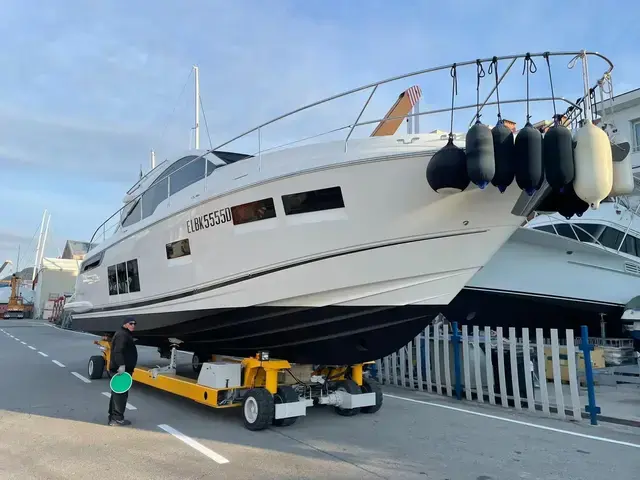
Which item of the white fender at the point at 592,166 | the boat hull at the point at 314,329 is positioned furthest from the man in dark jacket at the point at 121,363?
the white fender at the point at 592,166

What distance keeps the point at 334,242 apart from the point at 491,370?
378 cm

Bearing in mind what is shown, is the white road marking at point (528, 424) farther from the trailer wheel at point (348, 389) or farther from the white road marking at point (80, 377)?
the white road marking at point (80, 377)

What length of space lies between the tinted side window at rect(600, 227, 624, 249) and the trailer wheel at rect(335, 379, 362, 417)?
425 inches

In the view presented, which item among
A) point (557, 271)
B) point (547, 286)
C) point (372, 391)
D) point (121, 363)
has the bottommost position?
point (372, 391)

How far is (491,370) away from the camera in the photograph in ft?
24.7

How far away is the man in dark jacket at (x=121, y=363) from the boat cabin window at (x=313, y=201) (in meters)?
2.54

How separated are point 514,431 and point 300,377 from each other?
8.65 feet

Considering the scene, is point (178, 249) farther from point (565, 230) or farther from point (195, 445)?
point (565, 230)

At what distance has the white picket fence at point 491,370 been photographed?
6.74m

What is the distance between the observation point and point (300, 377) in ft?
21.5

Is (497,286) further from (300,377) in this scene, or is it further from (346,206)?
(346,206)

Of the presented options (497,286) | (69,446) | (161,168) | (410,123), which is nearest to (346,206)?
(410,123)

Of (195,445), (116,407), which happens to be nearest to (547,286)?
(195,445)

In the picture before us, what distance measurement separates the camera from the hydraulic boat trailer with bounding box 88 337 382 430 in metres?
5.78
